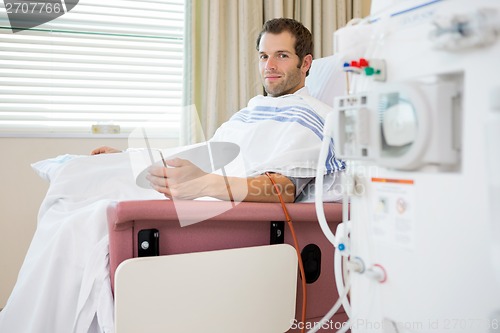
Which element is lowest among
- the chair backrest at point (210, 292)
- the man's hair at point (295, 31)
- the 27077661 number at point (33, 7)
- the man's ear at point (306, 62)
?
the chair backrest at point (210, 292)

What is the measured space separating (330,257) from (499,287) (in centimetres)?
64

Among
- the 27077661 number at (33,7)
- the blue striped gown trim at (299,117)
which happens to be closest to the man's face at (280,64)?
the blue striped gown trim at (299,117)

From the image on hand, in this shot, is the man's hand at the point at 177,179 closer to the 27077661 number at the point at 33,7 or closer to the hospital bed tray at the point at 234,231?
the hospital bed tray at the point at 234,231

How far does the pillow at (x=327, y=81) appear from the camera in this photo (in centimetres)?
185

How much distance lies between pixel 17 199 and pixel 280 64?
1.51 metres

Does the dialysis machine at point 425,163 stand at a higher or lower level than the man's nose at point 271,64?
lower

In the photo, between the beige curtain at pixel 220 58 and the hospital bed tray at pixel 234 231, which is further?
the beige curtain at pixel 220 58

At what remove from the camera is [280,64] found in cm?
177

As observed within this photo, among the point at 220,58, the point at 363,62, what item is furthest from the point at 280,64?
the point at 363,62

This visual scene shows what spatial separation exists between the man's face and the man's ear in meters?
0.03

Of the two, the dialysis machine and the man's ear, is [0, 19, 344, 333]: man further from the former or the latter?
the dialysis machine

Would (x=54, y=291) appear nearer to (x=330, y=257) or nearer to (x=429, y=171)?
(x=330, y=257)

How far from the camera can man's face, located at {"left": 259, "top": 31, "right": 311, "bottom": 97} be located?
1.76 meters

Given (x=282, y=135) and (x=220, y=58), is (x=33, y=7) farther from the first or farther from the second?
(x=282, y=135)
